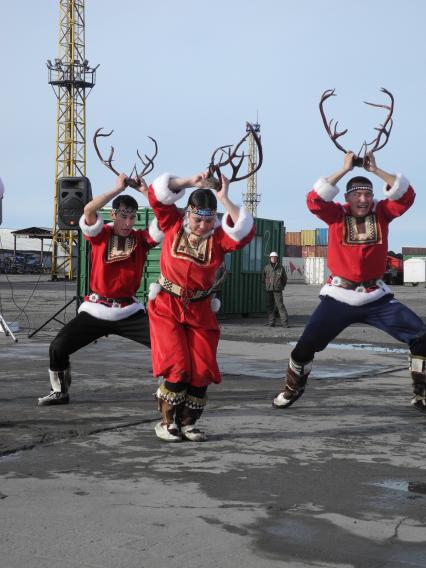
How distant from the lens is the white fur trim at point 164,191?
235 inches

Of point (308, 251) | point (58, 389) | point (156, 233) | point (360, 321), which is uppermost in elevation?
point (308, 251)

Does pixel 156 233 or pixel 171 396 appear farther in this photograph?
pixel 156 233

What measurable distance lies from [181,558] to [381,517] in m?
1.14

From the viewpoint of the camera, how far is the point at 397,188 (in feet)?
22.4

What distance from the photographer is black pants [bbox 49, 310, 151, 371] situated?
747 cm

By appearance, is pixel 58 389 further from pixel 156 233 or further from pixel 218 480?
pixel 218 480

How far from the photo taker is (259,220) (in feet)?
76.4

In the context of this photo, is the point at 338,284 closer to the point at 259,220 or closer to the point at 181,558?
the point at 181,558

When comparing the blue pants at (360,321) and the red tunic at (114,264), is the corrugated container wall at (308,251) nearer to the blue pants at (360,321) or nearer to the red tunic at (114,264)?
the red tunic at (114,264)

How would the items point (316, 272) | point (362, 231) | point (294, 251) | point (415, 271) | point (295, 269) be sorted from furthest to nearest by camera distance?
point (294, 251)
point (295, 269)
point (316, 272)
point (415, 271)
point (362, 231)

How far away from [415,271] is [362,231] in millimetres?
48052

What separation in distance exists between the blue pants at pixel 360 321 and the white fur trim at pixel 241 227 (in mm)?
1465

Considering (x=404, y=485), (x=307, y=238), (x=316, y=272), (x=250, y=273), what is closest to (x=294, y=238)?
(x=307, y=238)

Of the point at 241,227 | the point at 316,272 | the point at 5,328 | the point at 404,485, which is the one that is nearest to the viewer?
the point at 404,485
